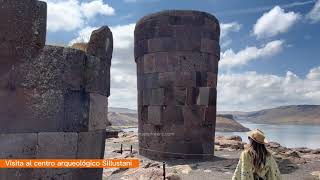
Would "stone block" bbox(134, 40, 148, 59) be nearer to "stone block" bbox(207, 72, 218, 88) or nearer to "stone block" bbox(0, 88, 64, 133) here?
"stone block" bbox(207, 72, 218, 88)

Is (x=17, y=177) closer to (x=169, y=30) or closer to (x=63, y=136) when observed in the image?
(x=63, y=136)

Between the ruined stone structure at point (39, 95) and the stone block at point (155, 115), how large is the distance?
20.7 feet

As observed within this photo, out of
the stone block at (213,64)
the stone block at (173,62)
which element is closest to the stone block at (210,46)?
the stone block at (213,64)

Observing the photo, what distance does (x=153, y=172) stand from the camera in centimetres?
770

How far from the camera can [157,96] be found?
36.4 ft

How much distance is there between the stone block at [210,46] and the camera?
1103 centimetres

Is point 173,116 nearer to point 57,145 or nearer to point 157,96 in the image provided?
point 157,96

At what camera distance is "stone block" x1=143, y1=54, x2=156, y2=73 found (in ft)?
36.7

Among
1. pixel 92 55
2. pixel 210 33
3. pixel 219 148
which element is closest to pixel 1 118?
pixel 92 55

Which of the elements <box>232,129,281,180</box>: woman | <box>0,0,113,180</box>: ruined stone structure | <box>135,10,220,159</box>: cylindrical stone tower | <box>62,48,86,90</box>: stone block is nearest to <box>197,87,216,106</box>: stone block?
<box>135,10,220,159</box>: cylindrical stone tower

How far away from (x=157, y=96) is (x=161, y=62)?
1.03 m

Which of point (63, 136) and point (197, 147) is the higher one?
point (63, 136)

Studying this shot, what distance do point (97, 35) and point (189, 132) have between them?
20.9ft

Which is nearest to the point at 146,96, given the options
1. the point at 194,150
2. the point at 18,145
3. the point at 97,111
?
the point at 194,150
